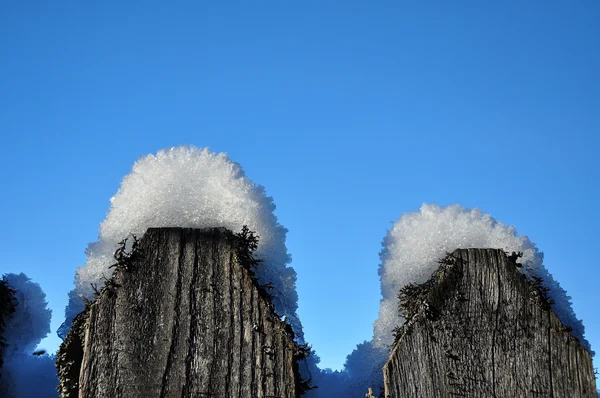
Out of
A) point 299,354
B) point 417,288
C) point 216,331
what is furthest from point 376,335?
point 216,331

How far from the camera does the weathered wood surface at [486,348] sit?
120 inches

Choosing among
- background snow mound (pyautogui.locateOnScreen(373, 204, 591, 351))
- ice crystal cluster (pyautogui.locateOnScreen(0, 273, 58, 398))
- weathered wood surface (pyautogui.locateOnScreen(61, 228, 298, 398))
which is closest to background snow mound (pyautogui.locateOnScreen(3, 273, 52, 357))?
ice crystal cluster (pyautogui.locateOnScreen(0, 273, 58, 398))

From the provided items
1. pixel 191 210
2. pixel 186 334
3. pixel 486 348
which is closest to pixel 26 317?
pixel 191 210

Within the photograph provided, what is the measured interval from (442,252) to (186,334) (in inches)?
59.9

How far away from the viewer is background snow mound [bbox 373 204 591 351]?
3701 millimetres

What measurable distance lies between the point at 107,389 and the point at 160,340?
0.31m

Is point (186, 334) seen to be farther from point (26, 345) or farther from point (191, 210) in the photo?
point (26, 345)

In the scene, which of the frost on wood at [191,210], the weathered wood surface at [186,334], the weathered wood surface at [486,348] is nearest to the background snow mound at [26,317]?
the frost on wood at [191,210]

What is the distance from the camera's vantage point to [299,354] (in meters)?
3.02

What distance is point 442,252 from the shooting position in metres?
3.69

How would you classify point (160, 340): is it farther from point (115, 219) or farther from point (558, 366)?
point (558, 366)

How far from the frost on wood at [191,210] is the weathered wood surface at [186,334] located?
1.22 feet

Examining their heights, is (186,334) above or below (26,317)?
below

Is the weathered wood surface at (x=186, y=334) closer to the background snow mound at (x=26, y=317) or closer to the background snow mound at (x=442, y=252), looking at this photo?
the background snow mound at (x=442, y=252)
